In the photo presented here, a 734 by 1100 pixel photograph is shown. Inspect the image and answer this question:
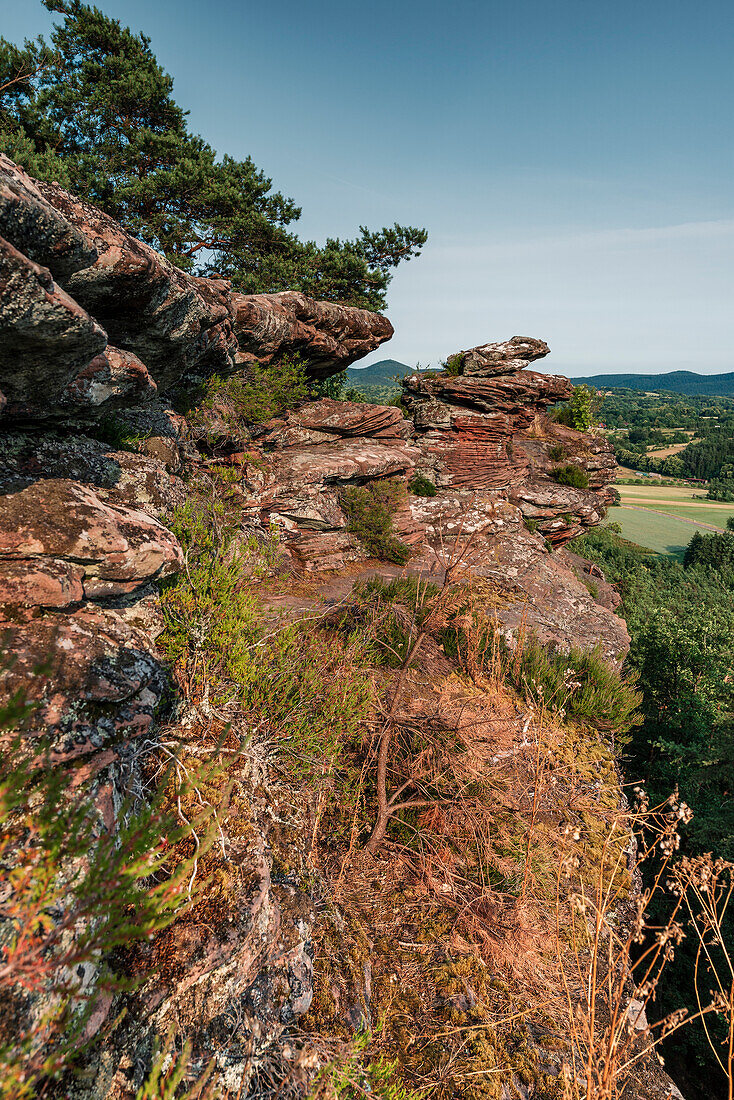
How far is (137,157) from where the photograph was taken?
14711 mm

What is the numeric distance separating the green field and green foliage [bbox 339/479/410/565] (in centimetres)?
7478

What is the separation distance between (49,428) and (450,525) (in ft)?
36.8

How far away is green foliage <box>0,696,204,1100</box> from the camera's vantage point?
124 cm

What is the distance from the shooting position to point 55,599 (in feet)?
8.22

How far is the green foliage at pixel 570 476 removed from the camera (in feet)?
54.7

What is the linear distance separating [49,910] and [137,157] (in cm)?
2016

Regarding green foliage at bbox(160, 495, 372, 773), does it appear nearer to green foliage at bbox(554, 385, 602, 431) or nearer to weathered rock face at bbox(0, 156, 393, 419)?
weathered rock face at bbox(0, 156, 393, 419)

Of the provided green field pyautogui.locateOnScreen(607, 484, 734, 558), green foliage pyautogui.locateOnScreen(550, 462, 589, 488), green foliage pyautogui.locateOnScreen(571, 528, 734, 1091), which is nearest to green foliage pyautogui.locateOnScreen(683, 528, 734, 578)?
green field pyautogui.locateOnScreen(607, 484, 734, 558)

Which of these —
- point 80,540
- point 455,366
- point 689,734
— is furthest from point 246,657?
point 689,734

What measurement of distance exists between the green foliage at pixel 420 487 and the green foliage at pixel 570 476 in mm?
5222

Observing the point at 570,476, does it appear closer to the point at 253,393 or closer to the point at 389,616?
the point at 253,393

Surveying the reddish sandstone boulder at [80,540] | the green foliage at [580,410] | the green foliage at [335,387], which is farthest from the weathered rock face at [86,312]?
the green foliage at [580,410]

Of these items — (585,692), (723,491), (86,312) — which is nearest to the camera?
(86,312)

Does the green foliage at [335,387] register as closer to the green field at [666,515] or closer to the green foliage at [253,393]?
the green foliage at [253,393]
